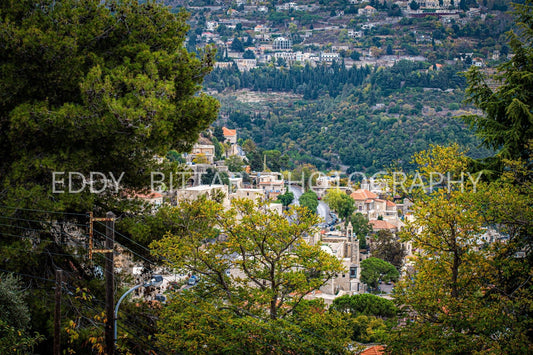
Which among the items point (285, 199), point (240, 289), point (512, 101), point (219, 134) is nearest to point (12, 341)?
point (240, 289)

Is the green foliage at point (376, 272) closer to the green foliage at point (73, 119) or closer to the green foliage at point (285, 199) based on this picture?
the green foliage at point (285, 199)

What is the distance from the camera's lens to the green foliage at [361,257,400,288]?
1169 inches

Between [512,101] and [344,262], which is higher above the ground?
[512,101]

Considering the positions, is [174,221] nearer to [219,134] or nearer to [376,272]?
[376,272]

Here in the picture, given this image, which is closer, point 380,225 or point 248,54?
point 380,225

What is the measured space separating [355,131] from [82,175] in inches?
3054

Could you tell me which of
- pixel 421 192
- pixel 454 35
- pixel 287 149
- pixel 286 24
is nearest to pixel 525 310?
pixel 421 192

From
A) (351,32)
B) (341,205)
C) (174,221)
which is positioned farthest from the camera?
(351,32)

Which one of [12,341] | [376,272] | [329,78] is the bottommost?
[376,272]

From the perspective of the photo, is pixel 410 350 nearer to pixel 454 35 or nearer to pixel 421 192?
pixel 421 192

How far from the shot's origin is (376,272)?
30047 millimetres

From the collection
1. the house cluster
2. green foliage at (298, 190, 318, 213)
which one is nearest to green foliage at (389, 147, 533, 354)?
the house cluster

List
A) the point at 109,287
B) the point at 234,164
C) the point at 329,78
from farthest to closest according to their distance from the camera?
1. the point at 329,78
2. the point at 234,164
3. the point at 109,287

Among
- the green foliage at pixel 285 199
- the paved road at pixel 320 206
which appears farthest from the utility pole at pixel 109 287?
the green foliage at pixel 285 199
